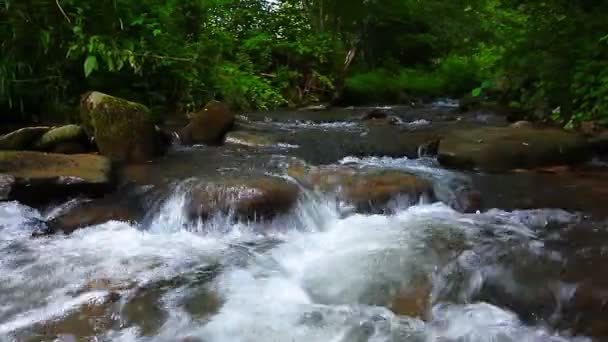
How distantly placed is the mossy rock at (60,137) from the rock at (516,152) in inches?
175

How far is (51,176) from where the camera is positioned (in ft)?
16.8

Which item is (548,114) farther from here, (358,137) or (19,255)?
(19,255)

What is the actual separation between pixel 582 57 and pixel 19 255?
741 centimetres

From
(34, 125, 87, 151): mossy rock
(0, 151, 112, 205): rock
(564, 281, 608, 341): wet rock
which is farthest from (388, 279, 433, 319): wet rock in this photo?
(34, 125, 87, 151): mossy rock

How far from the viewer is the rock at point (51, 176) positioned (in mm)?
5066

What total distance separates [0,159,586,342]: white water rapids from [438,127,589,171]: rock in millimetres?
1258

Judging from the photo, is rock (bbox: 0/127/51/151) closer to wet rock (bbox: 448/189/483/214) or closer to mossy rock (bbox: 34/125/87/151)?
mossy rock (bbox: 34/125/87/151)

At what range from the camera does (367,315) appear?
10.9 ft

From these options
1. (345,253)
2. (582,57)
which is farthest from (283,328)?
(582,57)

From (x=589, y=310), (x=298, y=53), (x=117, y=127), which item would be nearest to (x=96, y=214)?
(x=117, y=127)

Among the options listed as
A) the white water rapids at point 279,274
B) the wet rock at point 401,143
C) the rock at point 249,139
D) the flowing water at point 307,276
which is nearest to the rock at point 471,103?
the wet rock at point 401,143

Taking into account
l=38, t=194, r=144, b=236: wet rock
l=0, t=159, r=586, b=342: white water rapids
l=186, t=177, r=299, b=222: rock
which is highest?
l=186, t=177, r=299, b=222: rock

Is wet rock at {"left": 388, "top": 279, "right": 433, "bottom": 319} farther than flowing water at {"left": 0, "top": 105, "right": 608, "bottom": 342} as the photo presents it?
Yes

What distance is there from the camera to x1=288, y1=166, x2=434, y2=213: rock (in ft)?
17.0
